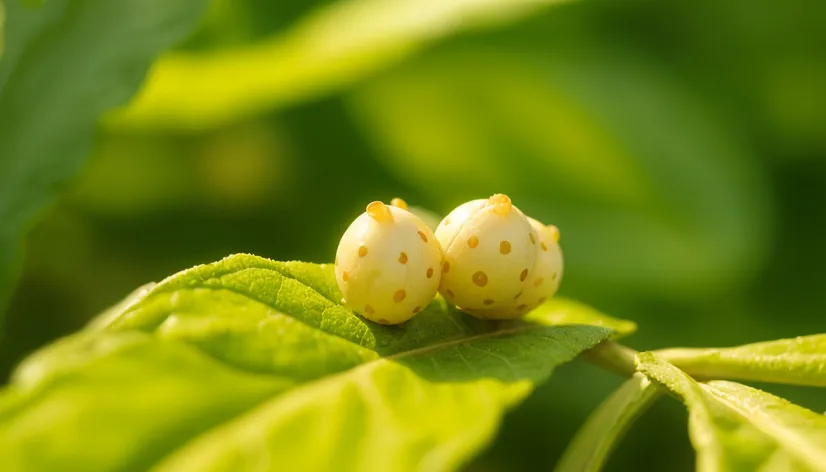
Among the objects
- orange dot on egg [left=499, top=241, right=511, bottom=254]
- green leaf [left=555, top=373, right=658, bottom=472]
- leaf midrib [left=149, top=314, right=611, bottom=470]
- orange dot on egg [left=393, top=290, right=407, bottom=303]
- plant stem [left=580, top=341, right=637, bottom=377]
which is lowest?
green leaf [left=555, top=373, right=658, bottom=472]

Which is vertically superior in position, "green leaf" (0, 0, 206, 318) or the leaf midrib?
"green leaf" (0, 0, 206, 318)

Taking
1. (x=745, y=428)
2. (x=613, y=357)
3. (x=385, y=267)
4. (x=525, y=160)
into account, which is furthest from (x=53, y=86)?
(x=525, y=160)

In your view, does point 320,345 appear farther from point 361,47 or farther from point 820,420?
point 361,47

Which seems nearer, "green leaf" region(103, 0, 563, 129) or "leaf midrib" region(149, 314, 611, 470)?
"leaf midrib" region(149, 314, 611, 470)

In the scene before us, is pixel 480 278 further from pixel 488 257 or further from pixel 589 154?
pixel 589 154

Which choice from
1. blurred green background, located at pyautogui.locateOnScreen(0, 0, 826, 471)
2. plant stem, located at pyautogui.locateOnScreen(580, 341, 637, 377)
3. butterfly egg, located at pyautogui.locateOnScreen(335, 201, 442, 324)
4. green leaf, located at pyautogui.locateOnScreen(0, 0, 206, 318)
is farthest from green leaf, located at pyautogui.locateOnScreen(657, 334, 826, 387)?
blurred green background, located at pyautogui.locateOnScreen(0, 0, 826, 471)

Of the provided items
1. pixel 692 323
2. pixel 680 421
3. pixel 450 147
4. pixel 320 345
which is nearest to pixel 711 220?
pixel 692 323

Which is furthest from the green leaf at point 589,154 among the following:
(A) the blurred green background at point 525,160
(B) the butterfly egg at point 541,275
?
(B) the butterfly egg at point 541,275

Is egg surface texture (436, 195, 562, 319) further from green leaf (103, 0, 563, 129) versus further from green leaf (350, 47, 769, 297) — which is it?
green leaf (350, 47, 769, 297)
